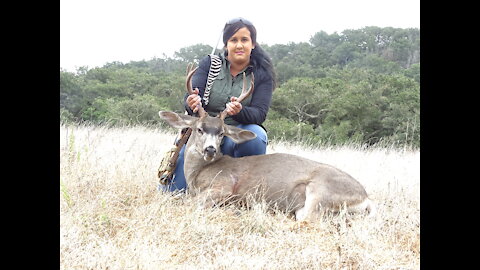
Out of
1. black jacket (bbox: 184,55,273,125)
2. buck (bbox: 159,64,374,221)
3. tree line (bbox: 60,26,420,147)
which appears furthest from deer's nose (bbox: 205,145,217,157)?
tree line (bbox: 60,26,420,147)

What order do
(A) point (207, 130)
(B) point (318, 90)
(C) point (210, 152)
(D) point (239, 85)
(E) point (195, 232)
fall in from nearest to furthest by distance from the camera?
1. (E) point (195, 232)
2. (C) point (210, 152)
3. (A) point (207, 130)
4. (D) point (239, 85)
5. (B) point (318, 90)

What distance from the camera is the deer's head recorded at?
4531 mm

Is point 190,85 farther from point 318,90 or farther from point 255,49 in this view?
point 318,90

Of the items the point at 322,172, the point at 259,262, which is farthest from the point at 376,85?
the point at 259,262

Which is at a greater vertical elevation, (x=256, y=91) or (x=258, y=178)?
(x=256, y=91)

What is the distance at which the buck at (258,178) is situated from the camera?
4.36 meters

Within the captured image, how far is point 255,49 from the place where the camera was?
5043 mm

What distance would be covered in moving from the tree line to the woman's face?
5.48 metres

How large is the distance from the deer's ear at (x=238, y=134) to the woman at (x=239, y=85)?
0.15 m

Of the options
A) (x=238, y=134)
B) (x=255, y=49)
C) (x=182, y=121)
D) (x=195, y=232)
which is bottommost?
(x=195, y=232)

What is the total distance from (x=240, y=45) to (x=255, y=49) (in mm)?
291

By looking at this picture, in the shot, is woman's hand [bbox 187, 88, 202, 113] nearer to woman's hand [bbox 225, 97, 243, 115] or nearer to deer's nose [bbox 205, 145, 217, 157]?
woman's hand [bbox 225, 97, 243, 115]

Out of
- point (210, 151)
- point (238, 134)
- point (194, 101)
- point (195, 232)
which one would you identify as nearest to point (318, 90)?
point (238, 134)
